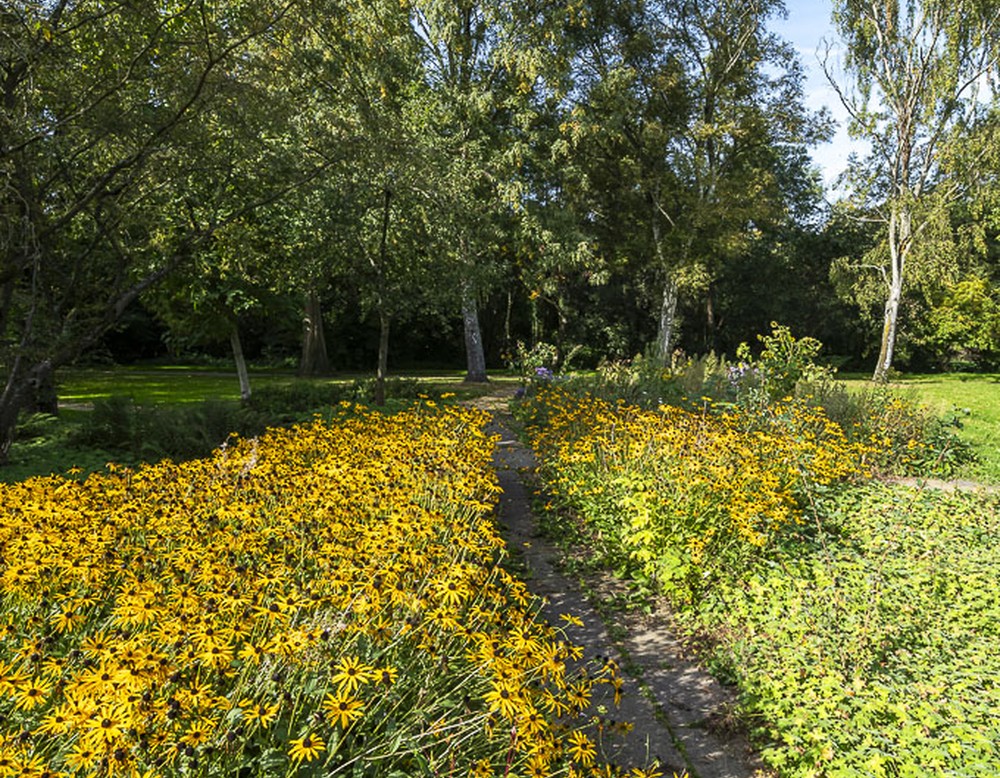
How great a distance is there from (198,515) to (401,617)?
114 centimetres

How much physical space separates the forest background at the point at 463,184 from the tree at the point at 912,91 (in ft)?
0.25

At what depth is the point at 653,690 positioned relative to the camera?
121 inches

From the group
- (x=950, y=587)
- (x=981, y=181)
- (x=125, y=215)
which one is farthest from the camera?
(x=981, y=181)

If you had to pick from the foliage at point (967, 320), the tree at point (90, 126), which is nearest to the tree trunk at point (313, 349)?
the tree at point (90, 126)

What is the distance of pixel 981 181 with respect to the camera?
56.0ft

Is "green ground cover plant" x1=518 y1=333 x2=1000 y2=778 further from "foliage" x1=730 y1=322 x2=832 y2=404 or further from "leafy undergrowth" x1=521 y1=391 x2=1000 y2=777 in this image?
"foliage" x1=730 y1=322 x2=832 y2=404

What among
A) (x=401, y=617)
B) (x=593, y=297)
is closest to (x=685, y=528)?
Answer: (x=401, y=617)

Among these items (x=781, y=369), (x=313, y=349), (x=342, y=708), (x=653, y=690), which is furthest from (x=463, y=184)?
(x=342, y=708)

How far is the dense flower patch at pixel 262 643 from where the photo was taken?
139 centimetres

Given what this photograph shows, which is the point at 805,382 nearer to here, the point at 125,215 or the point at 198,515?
the point at 198,515

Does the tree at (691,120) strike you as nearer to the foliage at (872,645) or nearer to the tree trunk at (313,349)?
the tree trunk at (313,349)

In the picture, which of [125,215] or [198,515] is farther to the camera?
[125,215]

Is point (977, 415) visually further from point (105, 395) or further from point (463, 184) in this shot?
point (105, 395)

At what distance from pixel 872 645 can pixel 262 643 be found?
303cm
